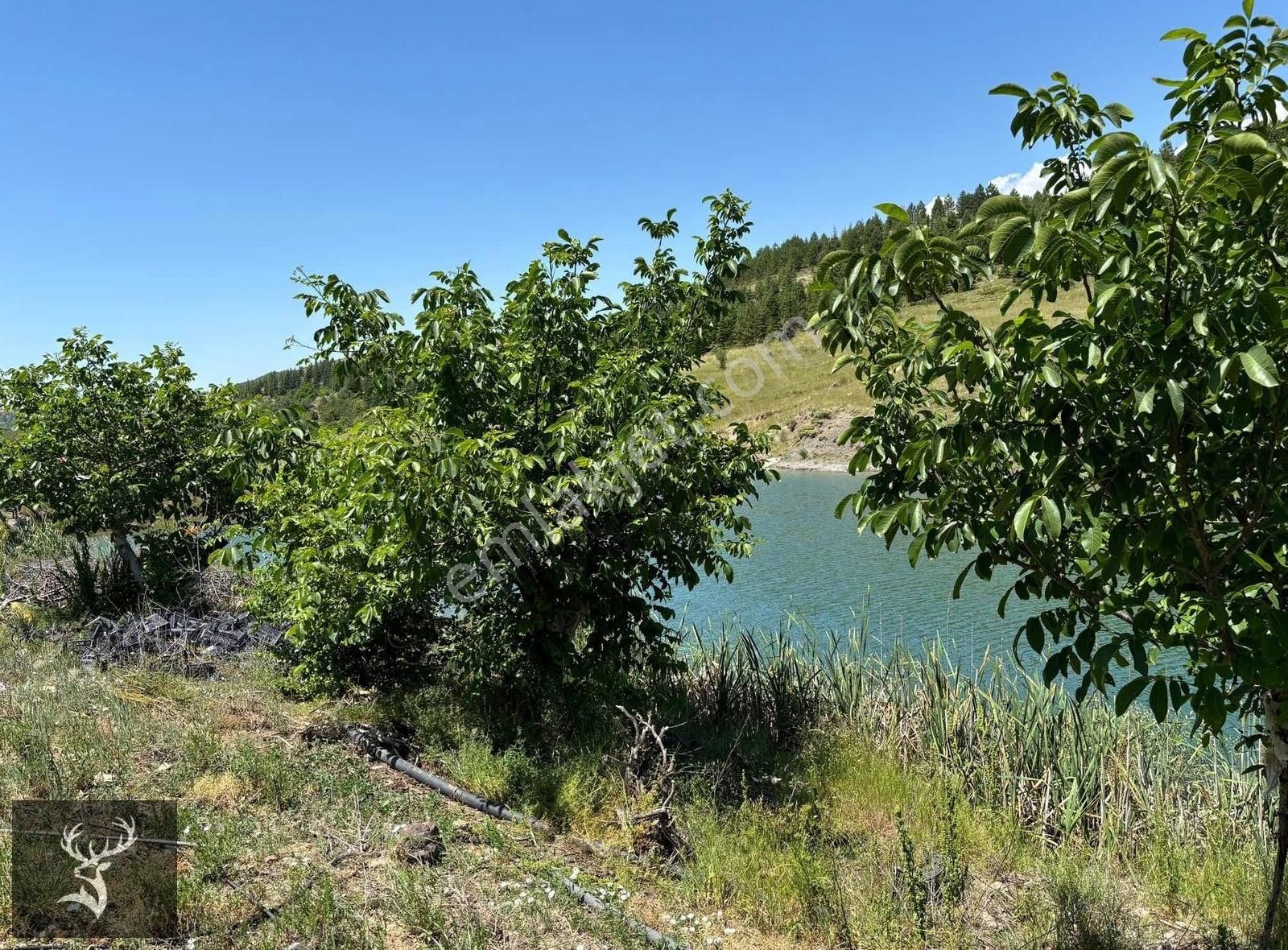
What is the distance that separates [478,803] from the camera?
4.47 metres

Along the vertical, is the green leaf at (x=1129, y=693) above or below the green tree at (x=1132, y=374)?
below

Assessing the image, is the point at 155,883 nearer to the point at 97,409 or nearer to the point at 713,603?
the point at 97,409

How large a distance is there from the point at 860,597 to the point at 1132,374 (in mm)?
10354

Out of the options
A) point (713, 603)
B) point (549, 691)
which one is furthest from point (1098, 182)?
point (713, 603)

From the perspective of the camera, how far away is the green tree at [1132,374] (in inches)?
71.1

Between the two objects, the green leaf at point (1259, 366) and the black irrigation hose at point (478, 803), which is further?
the black irrigation hose at point (478, 803)

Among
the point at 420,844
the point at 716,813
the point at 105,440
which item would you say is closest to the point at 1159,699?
the point at 716,813

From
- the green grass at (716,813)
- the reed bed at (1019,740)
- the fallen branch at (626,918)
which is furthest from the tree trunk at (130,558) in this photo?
the fallen branch at (626,918)

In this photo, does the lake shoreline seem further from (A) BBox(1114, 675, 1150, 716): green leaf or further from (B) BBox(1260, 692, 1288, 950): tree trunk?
(A) BBox(1114, 675, 1150, 716): green leaf

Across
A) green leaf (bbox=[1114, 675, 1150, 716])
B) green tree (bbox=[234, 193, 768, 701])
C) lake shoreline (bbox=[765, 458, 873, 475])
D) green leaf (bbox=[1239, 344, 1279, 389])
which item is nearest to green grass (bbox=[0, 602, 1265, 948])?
green tree (bbox=[234, 193, 768, 701])

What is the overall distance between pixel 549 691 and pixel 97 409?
5.95 m

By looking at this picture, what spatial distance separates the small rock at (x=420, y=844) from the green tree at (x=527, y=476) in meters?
1.34

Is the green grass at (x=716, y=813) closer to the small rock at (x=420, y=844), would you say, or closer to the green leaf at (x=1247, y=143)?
the small rock at (x=420, y=844)

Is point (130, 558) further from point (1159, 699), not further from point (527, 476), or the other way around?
point (1159, 699)
